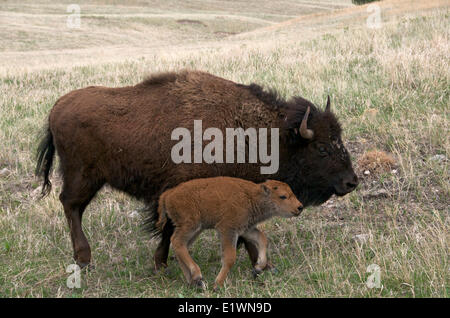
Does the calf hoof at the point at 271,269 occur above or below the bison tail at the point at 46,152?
below

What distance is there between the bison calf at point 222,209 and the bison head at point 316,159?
63 centimetres

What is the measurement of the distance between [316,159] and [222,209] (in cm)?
128

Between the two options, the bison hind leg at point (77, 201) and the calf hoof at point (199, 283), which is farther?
the bison hind leg at point (77, 201)

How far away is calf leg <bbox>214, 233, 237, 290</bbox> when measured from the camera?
501 cm

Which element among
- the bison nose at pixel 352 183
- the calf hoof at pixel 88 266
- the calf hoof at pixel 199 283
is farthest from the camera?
the calf hoof at pixel 88 266

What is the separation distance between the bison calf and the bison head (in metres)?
0.63

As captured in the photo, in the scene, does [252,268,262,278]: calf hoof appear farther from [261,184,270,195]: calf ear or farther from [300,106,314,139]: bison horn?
[300,106,314,139]: bison horn

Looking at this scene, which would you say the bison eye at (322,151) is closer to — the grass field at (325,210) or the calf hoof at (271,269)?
the grass field at (325,210)

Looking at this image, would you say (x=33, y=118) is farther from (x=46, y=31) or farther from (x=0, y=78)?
(x=46, y=31)

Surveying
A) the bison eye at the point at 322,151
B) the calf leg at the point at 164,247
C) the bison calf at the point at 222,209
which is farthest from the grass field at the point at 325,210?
the bison eye at the point at 322,151

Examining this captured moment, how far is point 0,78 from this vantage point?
52.6 feet

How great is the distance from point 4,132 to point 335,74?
6746 mm

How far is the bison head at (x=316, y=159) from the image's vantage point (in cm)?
568

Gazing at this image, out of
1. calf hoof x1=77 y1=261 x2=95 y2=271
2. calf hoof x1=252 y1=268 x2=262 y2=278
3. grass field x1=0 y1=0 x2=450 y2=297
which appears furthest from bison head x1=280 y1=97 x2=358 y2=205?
calf hoof x1=77 y1=261 x2=95 y2=271
